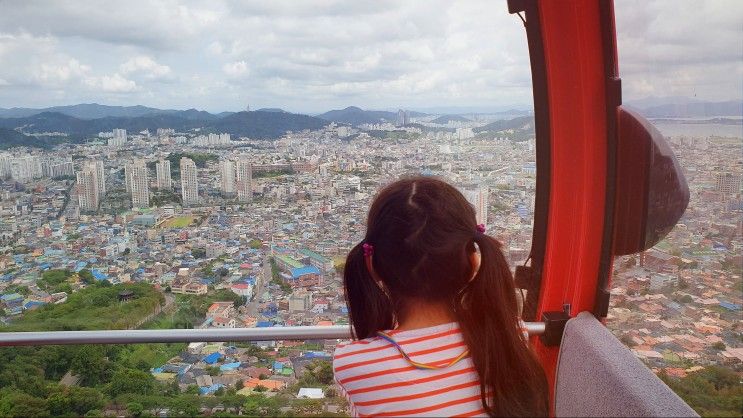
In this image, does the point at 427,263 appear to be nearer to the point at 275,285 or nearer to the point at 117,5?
the point at 275,285

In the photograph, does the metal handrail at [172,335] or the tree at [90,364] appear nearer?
the metal handrail at [172,335]

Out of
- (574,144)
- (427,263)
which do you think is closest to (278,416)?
(427,263)

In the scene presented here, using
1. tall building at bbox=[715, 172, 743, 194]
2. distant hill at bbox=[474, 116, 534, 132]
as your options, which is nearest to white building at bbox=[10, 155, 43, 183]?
distant hill at bbox=[474, 116, 534, 132]

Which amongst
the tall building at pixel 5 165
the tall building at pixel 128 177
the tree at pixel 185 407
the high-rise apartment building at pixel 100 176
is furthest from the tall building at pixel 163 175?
the tree at pixel 185 407

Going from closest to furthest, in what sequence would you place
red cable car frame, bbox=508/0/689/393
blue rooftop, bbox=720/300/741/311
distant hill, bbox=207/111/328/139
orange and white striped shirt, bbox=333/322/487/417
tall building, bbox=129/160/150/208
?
orange and white striped shirt, bbox=333/322/487/417 → blue rooftop, bbox=720/300/741/311 → red cable car frame, bbox=508/0/689/393 → tall building, bbox=129/160/150/208 → distant hill, bbox=207/111/328/139

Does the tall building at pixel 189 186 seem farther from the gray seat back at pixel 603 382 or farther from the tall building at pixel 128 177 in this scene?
the gray seat back at pixel 603 382

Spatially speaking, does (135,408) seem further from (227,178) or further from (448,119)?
(448,119)

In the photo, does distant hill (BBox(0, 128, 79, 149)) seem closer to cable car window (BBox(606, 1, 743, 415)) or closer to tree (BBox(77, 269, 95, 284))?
tree (BBox(77, 269, 95, 284))
